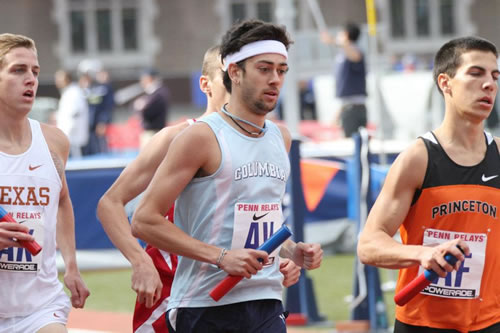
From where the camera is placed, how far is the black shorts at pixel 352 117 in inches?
540

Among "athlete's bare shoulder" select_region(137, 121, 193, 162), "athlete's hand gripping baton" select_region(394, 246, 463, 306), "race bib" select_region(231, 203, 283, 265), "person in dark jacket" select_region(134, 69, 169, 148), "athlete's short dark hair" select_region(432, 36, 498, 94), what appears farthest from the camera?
"person in dark jacket" select_region(134, 69, 169, 148)

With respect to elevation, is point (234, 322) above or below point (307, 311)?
above

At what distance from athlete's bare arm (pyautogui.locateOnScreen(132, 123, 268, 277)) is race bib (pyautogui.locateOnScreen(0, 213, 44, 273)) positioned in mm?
668

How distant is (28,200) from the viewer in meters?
4.81

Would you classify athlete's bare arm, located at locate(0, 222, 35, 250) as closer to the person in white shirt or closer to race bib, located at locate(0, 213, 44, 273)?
race bib, located at locate(0, 213, 44, 273)

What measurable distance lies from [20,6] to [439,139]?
32825mm

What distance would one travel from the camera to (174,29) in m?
36.5

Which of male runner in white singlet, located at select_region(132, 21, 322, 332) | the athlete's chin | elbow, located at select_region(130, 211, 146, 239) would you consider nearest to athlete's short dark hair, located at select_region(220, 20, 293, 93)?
male runner in white singlet, located at select_region(132, 21, 322, 332)

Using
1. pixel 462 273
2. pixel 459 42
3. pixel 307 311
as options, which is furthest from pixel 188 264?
pixel 307 311

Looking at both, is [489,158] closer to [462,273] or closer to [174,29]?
[462,273]

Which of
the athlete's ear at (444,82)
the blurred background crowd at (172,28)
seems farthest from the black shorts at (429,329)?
the blurred background crowd at (172,28)

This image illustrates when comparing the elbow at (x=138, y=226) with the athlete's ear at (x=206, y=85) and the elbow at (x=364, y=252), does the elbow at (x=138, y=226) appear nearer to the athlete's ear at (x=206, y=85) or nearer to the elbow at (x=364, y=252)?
the elbow at (x=364, y=252)

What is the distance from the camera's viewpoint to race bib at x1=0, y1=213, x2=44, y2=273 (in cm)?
477

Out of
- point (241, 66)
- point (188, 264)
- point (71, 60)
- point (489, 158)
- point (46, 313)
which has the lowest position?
point (71, 60)
